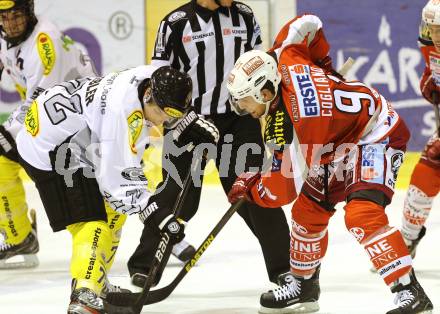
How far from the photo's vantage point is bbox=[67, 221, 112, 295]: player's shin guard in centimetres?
382

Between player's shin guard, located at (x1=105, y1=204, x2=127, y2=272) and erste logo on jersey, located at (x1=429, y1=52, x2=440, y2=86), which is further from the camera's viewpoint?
erste logo on jersey, located at (x1=429, y1=52, x2=440, y2=86)

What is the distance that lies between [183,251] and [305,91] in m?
1.72

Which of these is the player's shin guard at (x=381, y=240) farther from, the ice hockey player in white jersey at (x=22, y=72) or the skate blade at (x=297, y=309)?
the ice hockey player in white jersey at (x=22, y=72)

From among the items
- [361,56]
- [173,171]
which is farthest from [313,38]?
[361,56]

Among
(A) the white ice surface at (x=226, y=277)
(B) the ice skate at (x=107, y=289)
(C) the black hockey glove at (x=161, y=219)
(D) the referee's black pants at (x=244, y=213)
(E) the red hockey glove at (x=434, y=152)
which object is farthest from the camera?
(E) the red hockey glove at (x=434, y=152)

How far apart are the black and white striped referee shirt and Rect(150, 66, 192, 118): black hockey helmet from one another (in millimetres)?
971

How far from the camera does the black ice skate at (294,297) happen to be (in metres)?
4.27

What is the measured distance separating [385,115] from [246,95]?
1.86 ft

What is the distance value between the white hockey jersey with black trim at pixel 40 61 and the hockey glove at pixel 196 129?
39.2 inches

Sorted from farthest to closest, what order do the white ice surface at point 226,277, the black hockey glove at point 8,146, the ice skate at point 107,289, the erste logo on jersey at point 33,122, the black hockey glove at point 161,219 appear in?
the black hockey glove at point 8,146 < the white ice surface at point 226,277 < the ice skate at point 107,289 < the erste logo on jersey at point 33,122 < the black hockey glove at point 161,219

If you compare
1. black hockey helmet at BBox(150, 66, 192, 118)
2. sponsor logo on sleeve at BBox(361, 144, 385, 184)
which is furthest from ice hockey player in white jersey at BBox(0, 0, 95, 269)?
sponsor logo on sleeve at BBox(361, 144, 385, 184)

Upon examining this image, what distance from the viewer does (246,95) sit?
3809 mm

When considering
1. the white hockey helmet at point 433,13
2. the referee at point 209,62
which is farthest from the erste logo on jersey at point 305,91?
the white hockey helmet at point 433,13

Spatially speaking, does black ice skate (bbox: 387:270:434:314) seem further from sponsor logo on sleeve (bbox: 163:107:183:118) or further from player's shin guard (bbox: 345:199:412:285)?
sponsor logo on sleeve (bbox: 163:107:183:118)
